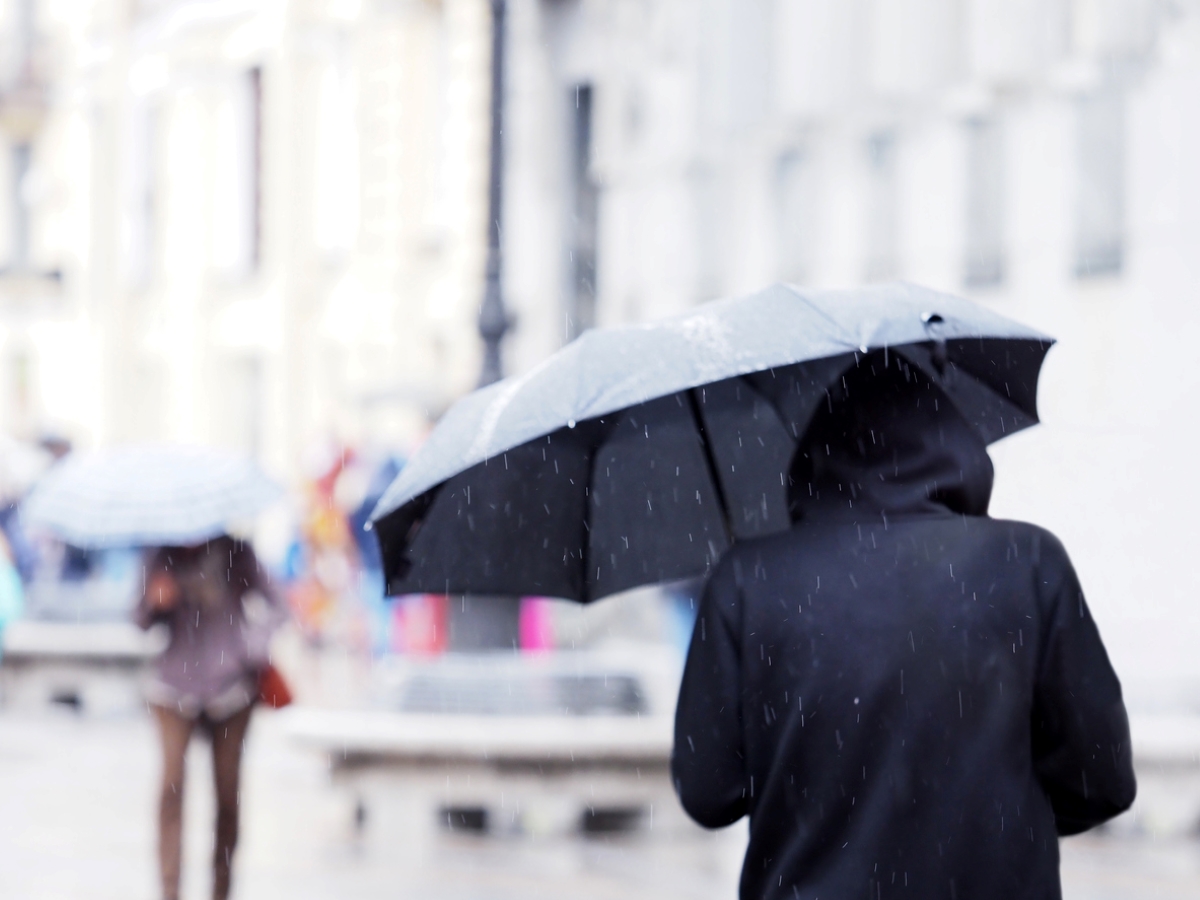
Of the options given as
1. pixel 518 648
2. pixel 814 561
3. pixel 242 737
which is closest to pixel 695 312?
pixel 814 561

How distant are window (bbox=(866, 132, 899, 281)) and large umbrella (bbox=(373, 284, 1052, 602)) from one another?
1199 cm

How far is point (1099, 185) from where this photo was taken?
1288 cm

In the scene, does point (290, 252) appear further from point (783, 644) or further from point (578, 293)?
point (783, 644)

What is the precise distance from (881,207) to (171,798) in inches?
404

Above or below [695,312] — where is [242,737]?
below

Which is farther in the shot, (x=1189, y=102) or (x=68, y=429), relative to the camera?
(x=68, y=429)

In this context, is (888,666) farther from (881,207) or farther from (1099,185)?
(881,207)

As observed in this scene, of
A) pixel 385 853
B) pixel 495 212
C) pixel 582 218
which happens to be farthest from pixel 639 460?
pixel 582 218

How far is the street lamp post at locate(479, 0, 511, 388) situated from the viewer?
9.88m

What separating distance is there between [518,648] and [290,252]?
1512cm

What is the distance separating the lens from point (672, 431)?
11.5 ft

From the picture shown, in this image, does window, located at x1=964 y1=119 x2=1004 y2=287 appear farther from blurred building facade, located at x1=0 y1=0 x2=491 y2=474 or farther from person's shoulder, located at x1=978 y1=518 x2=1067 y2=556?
person's shoulder, located at x1=978 y1=518 x2=1067 y2=556

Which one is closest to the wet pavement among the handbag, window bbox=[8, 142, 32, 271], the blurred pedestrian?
the blurred pedestrian

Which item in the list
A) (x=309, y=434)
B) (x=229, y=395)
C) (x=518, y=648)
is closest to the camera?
(x=518, y=648)
